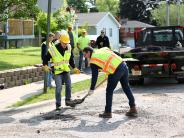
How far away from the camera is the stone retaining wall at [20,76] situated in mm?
14273

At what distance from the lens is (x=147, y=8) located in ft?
358

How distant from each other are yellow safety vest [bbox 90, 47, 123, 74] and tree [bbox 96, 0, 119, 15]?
96.6 m

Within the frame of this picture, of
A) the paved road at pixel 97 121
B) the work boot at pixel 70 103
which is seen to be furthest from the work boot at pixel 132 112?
the work boot at pixel 70 103

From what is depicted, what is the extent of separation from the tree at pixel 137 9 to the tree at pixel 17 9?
86.2 meters

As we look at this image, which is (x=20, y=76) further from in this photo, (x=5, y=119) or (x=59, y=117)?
(x=59, y=117)

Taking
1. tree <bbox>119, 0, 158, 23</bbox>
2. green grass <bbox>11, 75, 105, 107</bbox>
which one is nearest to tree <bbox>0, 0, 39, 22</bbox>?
green grass <bbox>11, 75, 105, 107</bbox>

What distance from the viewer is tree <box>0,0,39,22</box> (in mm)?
18156

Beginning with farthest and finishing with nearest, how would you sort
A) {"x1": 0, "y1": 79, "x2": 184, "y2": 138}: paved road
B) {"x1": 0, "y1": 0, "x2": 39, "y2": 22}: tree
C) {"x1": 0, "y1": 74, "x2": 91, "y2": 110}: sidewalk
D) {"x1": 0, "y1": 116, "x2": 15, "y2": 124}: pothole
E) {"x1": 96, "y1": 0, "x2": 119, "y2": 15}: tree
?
{"x1": 96, "y1": 0, "x2": 119, "y2": 15}: tree < {"x1": 0, "y1": 0, "x2": 39, "y2": 22}: tree < {"x1": 0, "y1": 74, "x2": 91, "y2": 110}: sidewalk < {"x1": 0, "y1": 116, "x2": 15, "y2": 124}: pothole < {"x1": 0, "y1": 79, "x2": 184, "y2": 138}: paved road

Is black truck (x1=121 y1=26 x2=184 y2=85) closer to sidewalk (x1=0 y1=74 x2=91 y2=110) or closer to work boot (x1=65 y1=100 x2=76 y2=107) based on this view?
sidewalk (x1=0 y1=74 x2=91 y2=110)

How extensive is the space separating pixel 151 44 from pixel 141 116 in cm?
750

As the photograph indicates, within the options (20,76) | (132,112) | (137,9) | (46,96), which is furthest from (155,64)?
(137,9)

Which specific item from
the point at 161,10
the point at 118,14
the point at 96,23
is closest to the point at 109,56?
the point at 96,23

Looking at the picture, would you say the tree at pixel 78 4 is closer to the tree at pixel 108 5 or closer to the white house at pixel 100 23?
the tree at pixel 108 5

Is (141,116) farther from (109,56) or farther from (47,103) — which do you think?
(47,103)
